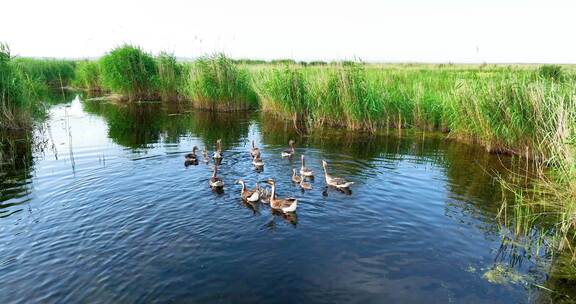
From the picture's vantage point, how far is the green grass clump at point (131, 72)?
33750 millimetres

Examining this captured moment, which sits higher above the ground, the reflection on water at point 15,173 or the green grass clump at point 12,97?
the green grass clump at point 12,97

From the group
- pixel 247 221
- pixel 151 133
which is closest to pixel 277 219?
pixel 247 221

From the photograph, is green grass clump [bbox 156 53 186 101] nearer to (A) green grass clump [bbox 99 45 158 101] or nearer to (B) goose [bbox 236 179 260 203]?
(A) green grass clump [bbox 99 45 158 101]

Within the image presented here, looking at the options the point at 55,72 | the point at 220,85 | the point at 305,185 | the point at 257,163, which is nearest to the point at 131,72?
the point at 220,85

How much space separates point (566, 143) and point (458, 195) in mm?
4608

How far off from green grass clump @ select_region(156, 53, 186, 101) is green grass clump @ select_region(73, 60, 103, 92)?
13850mm

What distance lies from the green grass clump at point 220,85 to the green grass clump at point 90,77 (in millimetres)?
20110

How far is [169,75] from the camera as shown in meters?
34.3

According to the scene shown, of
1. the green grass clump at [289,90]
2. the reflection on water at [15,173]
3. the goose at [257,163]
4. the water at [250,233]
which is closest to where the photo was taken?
the water at [250,233]

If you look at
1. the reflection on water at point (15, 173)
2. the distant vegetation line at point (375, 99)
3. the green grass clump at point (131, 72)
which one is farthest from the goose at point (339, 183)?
the green grass clump at point (131, 72)

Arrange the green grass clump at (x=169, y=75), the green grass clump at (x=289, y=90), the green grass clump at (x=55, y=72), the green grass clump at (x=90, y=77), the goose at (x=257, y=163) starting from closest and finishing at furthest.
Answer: the goose at (x=257, y=163) < the green grass clump at (x=289, y=90) < the green grass clump at (x=169, y=75) < the green grass clump at (x=90, y=77) < the green grass clump at (x=55, y=72)

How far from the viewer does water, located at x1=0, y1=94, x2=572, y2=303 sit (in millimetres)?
7461

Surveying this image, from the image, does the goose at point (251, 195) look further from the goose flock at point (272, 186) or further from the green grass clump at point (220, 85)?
the green grass clump at point (220, 85)

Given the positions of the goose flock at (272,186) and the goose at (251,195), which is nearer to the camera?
the goose flock at (272,186)
